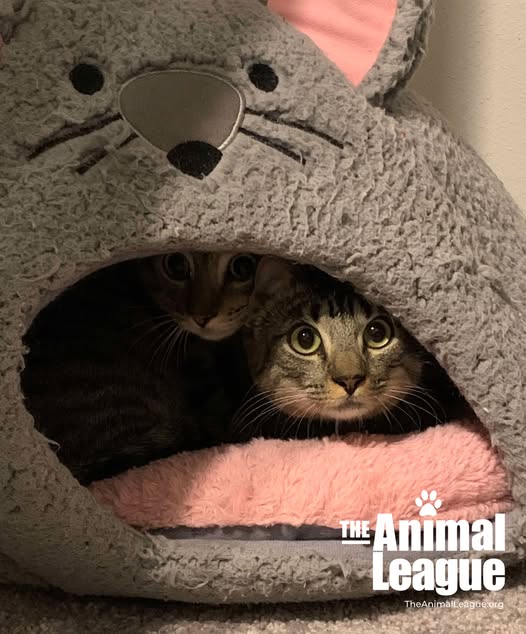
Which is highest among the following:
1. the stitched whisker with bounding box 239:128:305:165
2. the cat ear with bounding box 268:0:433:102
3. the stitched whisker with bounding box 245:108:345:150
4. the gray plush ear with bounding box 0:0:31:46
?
the cat ear with bounding box 268:0:433:102

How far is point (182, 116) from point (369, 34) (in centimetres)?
26

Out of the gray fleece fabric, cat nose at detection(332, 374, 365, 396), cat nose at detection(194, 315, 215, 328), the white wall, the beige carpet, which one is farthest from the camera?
the white wall

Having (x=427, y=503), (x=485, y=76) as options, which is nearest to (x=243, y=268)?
(x=427, y=503)

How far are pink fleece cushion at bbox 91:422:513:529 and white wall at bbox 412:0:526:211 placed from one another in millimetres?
859

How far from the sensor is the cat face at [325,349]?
108 centimetres

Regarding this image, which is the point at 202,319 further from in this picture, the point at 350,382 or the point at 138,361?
the point at 350,382

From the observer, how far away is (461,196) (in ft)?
3.21

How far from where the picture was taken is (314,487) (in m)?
0.98

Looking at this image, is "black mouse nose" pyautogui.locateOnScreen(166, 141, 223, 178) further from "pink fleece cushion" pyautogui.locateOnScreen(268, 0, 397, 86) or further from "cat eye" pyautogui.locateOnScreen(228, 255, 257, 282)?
"cat eye" pyautogui.locateOnScreen(228, 255, 257, 282)

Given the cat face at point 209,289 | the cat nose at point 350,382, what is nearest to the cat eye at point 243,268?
the cat face at point 209,289

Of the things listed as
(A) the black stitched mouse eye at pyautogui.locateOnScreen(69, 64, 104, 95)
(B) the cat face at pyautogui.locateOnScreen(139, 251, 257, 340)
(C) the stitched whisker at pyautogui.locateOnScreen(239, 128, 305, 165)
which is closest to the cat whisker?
(B) the cat face at pyautogui.locateOnScreen(139, 251, 257, 340)

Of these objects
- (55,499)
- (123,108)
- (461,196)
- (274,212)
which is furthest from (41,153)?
(461,196)

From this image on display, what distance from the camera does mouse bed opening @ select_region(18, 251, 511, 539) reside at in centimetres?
97

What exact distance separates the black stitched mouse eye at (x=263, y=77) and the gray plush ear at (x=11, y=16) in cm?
28
